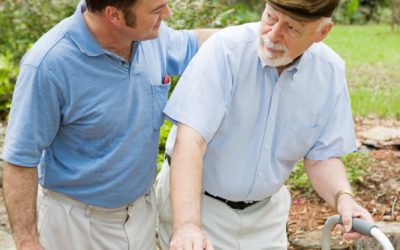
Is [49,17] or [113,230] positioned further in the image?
[49,17]

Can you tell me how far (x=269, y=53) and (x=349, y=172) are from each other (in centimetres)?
319

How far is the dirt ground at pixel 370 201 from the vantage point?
510cm

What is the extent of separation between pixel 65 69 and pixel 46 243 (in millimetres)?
719

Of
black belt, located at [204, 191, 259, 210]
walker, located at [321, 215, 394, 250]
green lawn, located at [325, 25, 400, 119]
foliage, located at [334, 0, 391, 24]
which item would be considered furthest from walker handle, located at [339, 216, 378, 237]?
foliage, located at [334, 0, 391, 24]

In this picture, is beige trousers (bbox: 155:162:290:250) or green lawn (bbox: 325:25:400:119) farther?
green lawn (bbox: 325:25:400:119)

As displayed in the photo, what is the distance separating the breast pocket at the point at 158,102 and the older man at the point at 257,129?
193mm

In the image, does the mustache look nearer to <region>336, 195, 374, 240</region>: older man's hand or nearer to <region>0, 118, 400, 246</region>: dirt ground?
<region>336, 195, 374, 240</region>: older man's hand

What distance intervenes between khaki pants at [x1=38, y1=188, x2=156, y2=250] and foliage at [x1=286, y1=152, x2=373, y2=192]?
2.59 m

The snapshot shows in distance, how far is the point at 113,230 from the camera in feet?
9.53

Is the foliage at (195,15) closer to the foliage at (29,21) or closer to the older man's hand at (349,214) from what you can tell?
the foliage at (29,21)

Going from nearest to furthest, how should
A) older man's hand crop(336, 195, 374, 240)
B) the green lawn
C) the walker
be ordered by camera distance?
the walker
older man's hand crop(336, 195, 374, 240)
the green lawn

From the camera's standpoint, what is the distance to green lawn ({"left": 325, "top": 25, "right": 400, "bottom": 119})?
809cm

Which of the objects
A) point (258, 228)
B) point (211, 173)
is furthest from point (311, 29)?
point (258, 228)

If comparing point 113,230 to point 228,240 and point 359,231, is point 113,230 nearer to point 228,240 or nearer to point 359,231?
point 228,240
